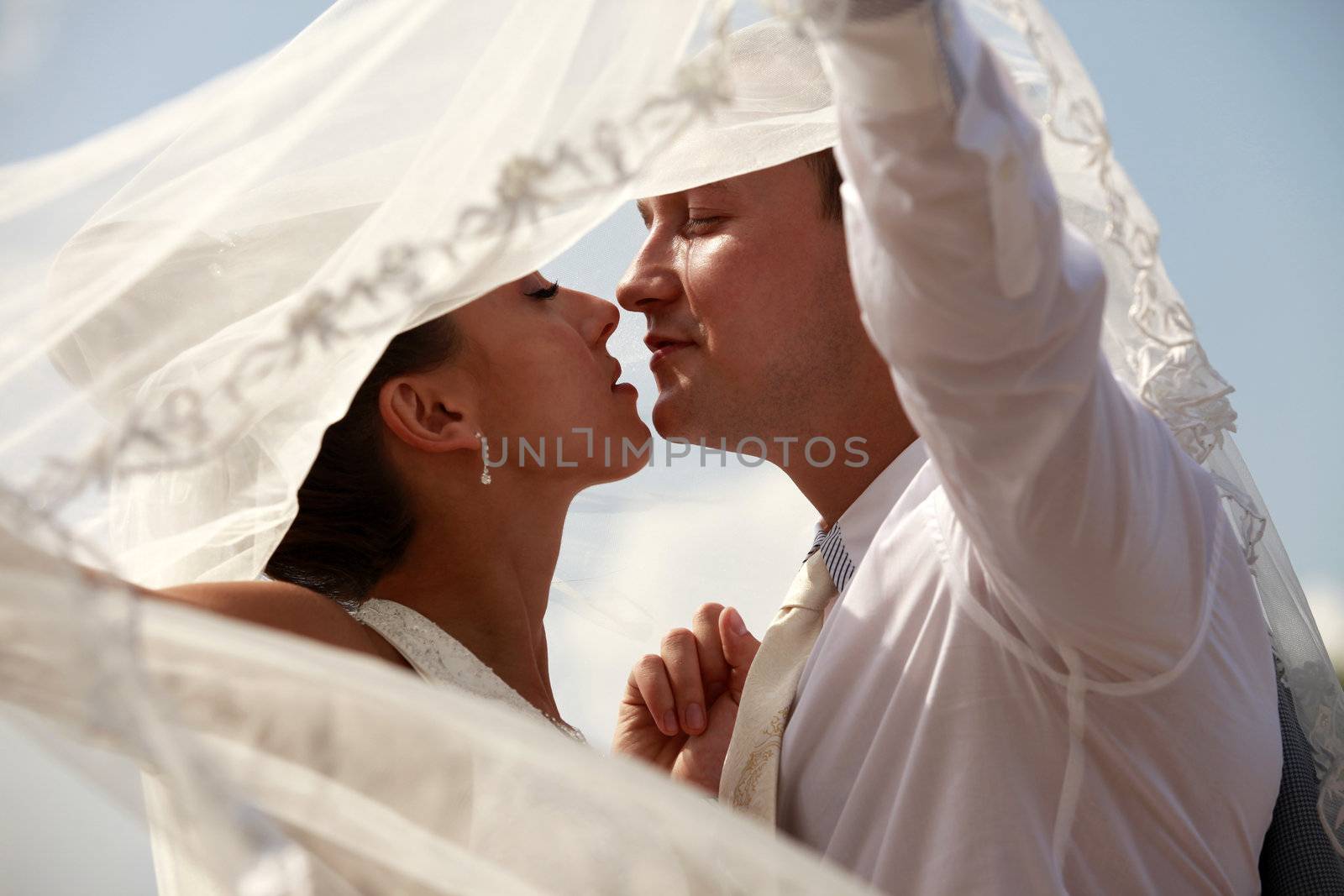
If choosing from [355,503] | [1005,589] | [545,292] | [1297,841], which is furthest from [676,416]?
[1297,841]

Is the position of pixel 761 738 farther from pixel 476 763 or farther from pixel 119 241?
pixel 119 241

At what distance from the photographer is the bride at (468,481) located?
1.93 m


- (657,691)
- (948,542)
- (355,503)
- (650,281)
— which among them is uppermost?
(650,281)

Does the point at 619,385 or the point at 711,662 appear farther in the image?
the point at 619,385

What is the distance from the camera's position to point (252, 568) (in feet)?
5.02

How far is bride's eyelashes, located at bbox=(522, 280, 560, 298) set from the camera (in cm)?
212

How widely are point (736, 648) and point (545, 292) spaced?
746 millimetres

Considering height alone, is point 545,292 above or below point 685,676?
above

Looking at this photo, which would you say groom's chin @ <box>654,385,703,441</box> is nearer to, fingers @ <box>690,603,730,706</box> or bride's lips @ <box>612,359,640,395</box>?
bride's lips @ <box>612,359,640,395</box>

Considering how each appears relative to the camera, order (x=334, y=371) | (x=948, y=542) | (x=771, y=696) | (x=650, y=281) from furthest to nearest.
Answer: (x=650, y=281)
(x=771, y=696)
(x=948, y=542)
(x=334, y=371)

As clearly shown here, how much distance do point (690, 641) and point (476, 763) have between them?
1.28 meters

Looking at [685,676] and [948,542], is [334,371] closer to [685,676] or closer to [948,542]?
[948,542]

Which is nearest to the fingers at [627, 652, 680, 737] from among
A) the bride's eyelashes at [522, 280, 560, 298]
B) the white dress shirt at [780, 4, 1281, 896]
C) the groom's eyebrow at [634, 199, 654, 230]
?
the white dress shirt at [780, 4, 1281, 896]

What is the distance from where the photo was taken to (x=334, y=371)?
1.12m
